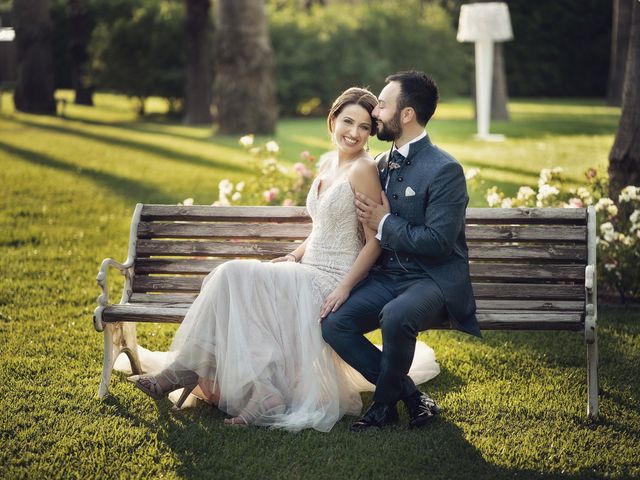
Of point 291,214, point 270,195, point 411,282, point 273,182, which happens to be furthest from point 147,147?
point 411,282

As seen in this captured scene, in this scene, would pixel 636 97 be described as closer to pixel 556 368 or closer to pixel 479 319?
pixel 556 368

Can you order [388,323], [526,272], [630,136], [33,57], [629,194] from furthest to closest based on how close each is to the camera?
[33,57] → [630,136] → [629,194] → [526,272] → [388,323]

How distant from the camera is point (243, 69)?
55.4ft

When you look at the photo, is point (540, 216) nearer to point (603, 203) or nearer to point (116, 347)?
point (603, 203)

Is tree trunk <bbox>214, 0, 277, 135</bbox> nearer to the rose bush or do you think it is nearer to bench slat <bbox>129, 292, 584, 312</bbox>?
the rose bush

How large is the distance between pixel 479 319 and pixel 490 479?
35.5 inches

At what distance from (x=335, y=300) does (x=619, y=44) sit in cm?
1697

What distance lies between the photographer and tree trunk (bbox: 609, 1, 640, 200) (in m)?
7.24

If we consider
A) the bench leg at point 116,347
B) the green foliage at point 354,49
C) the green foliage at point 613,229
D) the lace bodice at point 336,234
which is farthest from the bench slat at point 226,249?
the green foliage at point 354,49

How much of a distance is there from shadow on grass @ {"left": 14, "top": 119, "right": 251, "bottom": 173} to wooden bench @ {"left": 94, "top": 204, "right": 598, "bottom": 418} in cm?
765

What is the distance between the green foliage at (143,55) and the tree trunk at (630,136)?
51.0ft

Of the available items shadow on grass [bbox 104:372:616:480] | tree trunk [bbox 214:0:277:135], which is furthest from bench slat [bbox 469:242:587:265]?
tree trunk [bbox 214:0:277:135]

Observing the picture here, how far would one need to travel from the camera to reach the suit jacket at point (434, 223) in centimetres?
431

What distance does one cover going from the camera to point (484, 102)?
16141 millimetres
